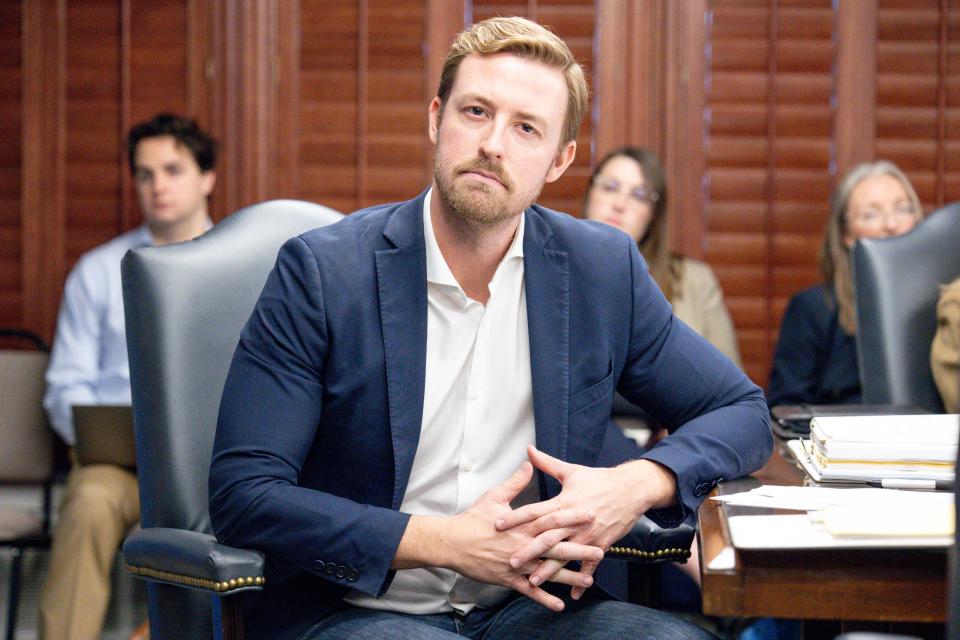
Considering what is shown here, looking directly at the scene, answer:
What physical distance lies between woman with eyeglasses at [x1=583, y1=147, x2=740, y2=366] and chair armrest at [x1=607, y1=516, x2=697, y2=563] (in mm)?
1767

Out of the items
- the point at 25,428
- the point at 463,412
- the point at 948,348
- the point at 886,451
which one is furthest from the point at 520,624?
the point at 25,428

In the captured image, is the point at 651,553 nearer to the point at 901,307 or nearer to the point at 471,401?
the point at 471,401

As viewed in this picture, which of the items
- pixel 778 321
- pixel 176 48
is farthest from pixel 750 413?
pixel 176 48

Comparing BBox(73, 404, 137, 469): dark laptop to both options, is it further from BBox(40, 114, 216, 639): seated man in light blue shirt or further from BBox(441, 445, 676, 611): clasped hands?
BBox(441, 445, 676, 611): clasped hands

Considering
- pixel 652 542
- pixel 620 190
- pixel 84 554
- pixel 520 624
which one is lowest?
pixel 84 554

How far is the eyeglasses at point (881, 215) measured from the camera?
3.19 meters

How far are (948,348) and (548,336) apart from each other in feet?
3.03

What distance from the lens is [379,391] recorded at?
1533mm

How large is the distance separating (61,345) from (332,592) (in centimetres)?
203

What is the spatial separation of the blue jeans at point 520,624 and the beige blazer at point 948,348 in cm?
93

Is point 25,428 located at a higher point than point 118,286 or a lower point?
lower

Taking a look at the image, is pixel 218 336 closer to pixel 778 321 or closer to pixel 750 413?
pixel 750 413

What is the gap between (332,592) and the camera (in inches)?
58.5

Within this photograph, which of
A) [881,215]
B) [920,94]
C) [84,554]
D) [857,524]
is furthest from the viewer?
[920,94]
